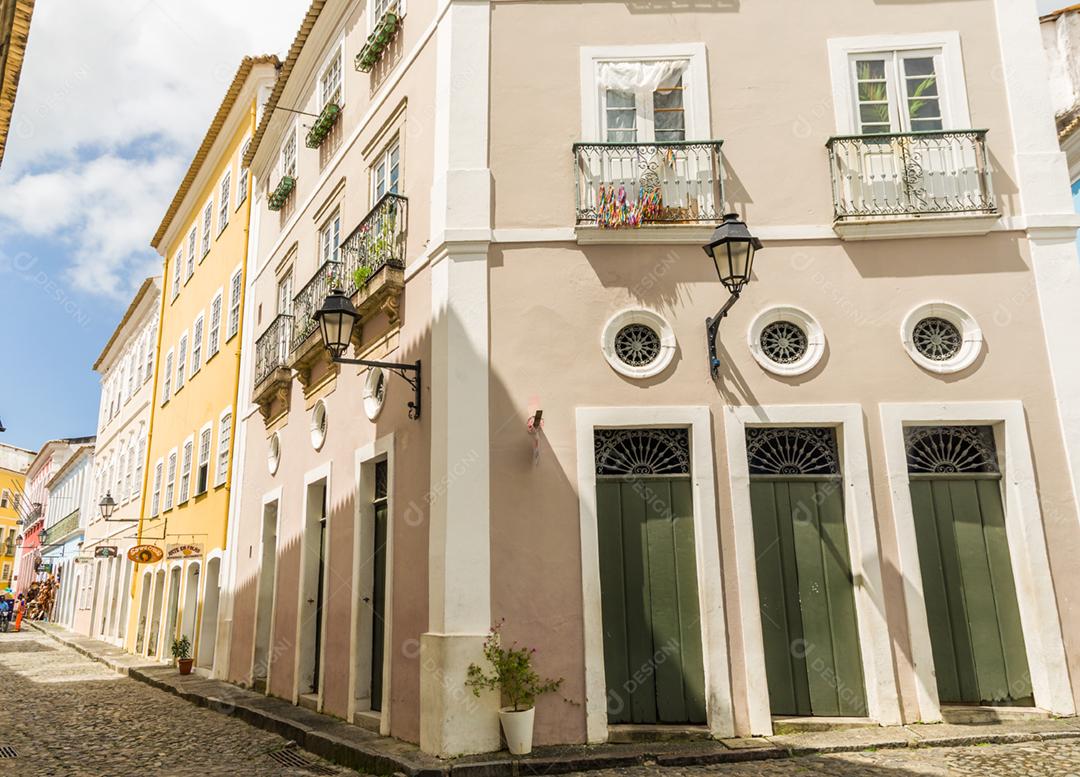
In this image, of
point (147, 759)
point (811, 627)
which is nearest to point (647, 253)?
point (811, 627)

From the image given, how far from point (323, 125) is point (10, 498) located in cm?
6104

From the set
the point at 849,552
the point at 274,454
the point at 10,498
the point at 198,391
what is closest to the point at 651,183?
the point at 849,552

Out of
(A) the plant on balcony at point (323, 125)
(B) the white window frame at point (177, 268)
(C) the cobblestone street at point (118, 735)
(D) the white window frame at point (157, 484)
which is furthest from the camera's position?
(B) the white window frame at point (177, 268)

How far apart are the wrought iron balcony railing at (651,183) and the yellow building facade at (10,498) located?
6188cm

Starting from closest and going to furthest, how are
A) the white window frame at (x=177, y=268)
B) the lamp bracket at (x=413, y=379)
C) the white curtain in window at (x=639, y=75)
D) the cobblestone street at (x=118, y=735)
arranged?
1. the cobblestone street at (x=118, y=735)
2. the lamp bracket at (x=413, y=379)
3. the white curtain in window at (x=639, y=75)
4. the white window frame at (x=177, y=268)

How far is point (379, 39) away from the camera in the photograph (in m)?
11.0

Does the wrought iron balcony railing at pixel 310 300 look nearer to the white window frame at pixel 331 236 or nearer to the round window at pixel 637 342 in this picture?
the white window frame at pixel 331 236

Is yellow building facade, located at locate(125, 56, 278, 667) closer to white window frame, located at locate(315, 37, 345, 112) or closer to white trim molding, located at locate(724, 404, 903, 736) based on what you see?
white window frame, located at locate(315, 37, 345, 112)

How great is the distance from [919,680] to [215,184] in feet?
59.9

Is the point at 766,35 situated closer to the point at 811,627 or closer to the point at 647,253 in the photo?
the point at 647,253

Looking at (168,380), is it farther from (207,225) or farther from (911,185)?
(911,185)

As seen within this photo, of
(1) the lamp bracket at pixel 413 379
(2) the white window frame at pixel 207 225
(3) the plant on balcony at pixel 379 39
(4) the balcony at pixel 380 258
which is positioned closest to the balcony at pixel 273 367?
(4) the balcony at pixel 380 258

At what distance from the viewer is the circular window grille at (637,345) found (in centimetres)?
848

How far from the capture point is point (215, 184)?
20469 mm
